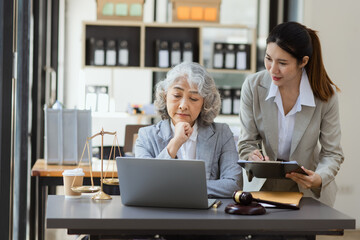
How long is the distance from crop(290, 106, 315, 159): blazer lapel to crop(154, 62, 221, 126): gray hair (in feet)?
1.19

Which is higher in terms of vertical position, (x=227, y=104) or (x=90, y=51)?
(x=90, y=51)

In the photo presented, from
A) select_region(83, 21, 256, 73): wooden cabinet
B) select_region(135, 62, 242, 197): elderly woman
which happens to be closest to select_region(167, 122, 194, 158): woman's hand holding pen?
select_region(135, 62, 242, 197): elderly woman

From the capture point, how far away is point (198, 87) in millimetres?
2361

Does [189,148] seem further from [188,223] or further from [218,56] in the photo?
[218,56]

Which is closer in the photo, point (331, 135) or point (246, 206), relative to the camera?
point (246, 206)

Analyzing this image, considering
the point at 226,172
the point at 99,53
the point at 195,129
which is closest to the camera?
the point at 226,172

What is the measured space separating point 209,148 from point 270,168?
1.39 feet

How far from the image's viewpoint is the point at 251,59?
5.59 metres

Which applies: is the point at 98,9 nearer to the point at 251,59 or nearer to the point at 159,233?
the point at 251,59

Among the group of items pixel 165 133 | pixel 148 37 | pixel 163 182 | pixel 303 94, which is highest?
pixel 148 37

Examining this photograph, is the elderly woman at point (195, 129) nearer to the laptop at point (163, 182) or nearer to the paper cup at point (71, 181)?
the paper cup at point (71, 181)

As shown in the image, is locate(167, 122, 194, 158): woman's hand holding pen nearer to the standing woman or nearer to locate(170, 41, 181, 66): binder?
the standing woman

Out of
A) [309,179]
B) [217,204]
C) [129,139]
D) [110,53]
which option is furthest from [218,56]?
[217,204]

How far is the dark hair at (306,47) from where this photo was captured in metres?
2.33
